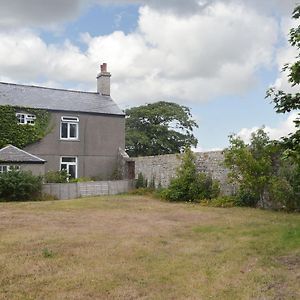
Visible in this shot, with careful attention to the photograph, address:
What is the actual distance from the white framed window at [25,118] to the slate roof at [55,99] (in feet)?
2.33

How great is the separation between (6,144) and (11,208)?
9.46 meters

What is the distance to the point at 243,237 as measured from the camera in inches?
414

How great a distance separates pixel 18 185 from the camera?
2011 cm

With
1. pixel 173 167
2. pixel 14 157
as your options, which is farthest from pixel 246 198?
pixel 14 157

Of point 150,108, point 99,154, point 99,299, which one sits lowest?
point 99,299

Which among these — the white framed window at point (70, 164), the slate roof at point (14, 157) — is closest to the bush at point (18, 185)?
the slate roof at point (14, 157)

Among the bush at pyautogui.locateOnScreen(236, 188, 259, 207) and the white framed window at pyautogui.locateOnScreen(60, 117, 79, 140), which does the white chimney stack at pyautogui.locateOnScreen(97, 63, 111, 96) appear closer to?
the white framed window at pyautogui.locateOnScreen(60, 117, 79, 140)

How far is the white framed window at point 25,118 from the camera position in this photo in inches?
1041

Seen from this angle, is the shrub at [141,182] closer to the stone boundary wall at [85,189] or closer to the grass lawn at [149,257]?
the stone boundary wall at [85,189]

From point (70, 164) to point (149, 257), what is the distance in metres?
21.2

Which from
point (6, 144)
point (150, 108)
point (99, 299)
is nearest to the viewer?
point (99, 299)

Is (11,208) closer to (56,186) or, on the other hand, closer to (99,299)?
(56,186)

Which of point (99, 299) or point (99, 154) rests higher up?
point (99, 154)

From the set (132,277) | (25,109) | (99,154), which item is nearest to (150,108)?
(99,154)
